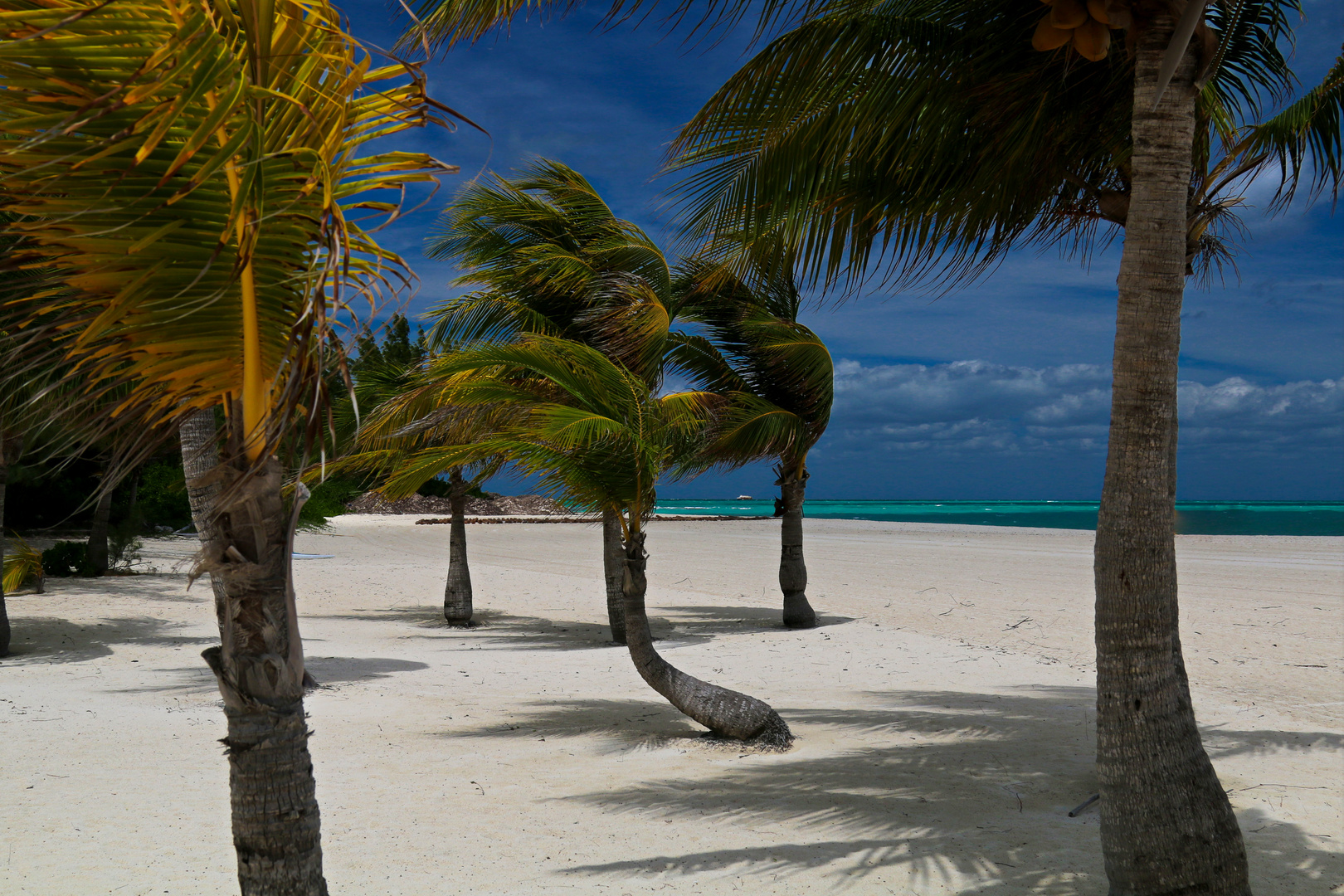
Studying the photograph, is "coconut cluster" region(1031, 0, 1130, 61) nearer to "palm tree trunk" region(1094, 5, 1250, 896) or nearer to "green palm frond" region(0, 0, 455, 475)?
"palm tree trunk" region(1094, 5, 1250, 896)

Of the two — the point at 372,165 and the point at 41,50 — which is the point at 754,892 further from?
the point at 41,50

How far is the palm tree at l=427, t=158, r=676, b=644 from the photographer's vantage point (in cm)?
1113

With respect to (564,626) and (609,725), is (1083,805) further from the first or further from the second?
(564,626)

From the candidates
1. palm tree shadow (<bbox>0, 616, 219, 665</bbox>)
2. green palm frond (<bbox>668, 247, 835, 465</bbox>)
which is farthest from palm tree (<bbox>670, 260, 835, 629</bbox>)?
palm tree shadow (<bbox>0, 616, 219, 665</bbox>)

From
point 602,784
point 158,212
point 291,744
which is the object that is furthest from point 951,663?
point 158,212

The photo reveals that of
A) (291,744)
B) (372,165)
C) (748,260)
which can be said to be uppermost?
(748,260)

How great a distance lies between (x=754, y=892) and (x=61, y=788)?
13.1 feet

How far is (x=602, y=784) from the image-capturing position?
5.64 meters

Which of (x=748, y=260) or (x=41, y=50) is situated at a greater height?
(x=748, y=260)

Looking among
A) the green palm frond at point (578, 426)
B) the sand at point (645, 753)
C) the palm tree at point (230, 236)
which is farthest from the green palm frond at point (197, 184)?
the green palm frond at point (578, 426)

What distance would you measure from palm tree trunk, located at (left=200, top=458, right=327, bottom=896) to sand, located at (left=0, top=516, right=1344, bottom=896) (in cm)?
201

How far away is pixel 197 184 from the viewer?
69.9 inches

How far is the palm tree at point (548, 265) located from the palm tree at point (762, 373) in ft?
2.42

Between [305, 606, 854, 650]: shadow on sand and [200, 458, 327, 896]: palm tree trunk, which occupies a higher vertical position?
[200, 458, 327, 896]: palm tree trunk
